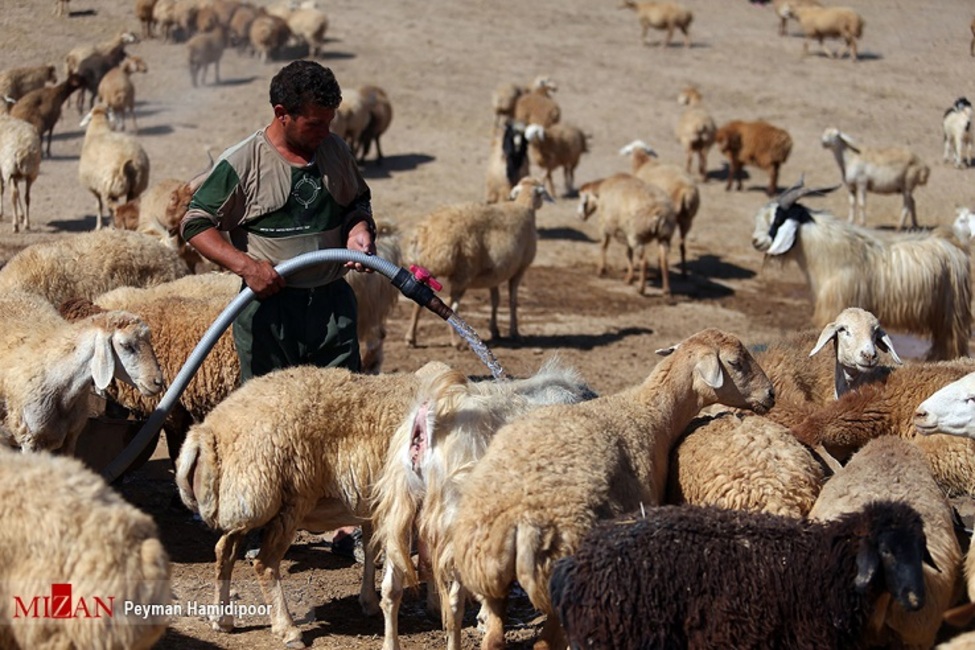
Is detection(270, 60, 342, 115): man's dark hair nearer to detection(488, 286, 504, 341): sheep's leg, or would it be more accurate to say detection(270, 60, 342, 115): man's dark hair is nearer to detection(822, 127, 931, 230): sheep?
detection(488, 286, 504, 341): sheep's leg

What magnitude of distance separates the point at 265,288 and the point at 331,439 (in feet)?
2.47

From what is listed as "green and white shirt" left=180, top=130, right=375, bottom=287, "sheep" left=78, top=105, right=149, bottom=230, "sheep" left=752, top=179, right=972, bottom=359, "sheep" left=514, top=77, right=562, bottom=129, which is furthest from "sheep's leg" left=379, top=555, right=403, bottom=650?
"sheep" left=514, top=77, right=562, bottom=129

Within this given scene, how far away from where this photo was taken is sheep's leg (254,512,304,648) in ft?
17.7

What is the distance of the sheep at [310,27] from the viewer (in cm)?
2409

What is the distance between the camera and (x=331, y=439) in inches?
217

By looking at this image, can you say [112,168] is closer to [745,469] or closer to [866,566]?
[745,469]

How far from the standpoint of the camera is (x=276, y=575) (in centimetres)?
→ 545

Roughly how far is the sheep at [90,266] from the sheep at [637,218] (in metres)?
6.54

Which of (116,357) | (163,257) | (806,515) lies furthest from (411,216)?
(806,515)

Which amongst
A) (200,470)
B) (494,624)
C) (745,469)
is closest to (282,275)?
(200,470)

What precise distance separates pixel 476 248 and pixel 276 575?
6.66m

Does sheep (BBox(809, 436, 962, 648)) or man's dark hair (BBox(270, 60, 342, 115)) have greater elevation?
man's dark hair (BBox(270, 60, 342, 115))

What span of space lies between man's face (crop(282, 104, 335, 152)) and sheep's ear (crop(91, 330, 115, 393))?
1.31 meters

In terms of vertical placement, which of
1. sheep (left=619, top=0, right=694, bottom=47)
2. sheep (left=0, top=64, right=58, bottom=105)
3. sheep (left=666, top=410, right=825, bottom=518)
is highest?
sheep (left=619, top=0, right=694, bottom=47)
